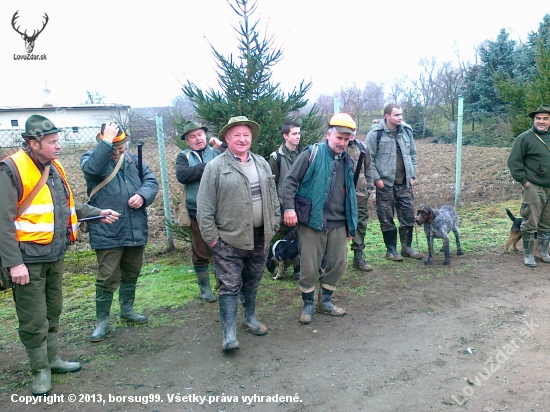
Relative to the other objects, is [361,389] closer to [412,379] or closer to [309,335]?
[412,379]

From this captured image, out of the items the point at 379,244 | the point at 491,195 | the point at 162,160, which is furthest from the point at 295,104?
the point at 491,195

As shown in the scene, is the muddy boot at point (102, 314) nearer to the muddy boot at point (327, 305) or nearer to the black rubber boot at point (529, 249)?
the muddy boot at point (327, 305)

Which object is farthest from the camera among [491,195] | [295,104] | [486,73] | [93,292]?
[486,73]

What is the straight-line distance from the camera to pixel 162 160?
726cm

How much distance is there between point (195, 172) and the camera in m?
4.95

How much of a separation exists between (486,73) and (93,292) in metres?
26.7

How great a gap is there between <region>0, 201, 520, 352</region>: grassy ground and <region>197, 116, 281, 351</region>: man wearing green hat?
1.08 metres

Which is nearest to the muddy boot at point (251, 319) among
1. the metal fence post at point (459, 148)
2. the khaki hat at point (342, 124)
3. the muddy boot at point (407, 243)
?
the khaki hat at point (342, 124)

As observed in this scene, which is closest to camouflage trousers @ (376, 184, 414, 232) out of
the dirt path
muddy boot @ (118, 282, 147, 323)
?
the dirt path

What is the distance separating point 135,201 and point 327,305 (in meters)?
2.42

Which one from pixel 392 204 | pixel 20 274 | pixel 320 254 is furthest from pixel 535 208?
pixel 20 274

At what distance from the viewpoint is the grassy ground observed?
4.94 meters

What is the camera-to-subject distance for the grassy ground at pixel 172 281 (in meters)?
4.94

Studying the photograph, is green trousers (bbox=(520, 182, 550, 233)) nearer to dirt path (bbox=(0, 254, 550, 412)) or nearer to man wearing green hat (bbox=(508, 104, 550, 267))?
man wearing green hat (bbox=(508, 104, 550, 267))
